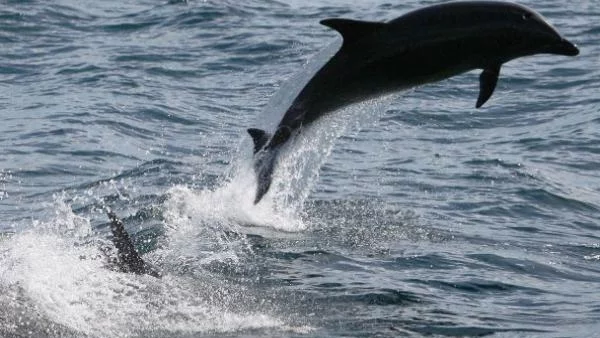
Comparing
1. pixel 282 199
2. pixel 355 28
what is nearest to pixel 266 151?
pixel 355 28

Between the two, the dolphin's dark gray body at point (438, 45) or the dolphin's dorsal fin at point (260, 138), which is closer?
the dolphin's dark gray body at point (438, 45)

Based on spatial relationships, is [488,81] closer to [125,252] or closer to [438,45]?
[438,45]

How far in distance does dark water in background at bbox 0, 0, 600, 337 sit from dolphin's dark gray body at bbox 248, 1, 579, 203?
1.79 feet

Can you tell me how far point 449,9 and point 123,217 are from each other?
507 centimetres

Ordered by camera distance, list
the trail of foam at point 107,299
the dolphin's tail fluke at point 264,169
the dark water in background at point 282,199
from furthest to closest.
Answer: the dolphin's tail fluke at point 264,169
the dark water in background at point 282,199
the trail of foam at point 107,299

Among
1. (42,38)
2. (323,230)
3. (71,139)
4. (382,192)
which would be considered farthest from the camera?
(42,38)

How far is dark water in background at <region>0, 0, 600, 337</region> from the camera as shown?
10.5 metres

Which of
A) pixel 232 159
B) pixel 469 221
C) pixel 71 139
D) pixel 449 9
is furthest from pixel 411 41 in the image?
pixel 71 139

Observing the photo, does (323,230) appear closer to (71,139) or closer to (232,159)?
(232,159)

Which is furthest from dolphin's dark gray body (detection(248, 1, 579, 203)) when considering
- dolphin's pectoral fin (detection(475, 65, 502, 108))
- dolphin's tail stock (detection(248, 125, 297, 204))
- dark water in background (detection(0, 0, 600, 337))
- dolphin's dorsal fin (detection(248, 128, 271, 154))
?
dolphin's dorsal fin (detection(248, 128, 271, 154))

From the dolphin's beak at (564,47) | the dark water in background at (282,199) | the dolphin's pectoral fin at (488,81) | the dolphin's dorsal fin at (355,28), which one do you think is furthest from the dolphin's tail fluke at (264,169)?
the dolphin's beak at (564,47)

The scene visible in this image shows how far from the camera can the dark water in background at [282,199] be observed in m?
10.5

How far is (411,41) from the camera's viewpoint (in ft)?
35.8

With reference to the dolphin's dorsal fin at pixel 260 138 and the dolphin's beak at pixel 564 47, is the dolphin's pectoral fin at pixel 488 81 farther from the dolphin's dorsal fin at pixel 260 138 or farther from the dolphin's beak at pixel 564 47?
the dolphin's dorsal fin at pixel 260 138
